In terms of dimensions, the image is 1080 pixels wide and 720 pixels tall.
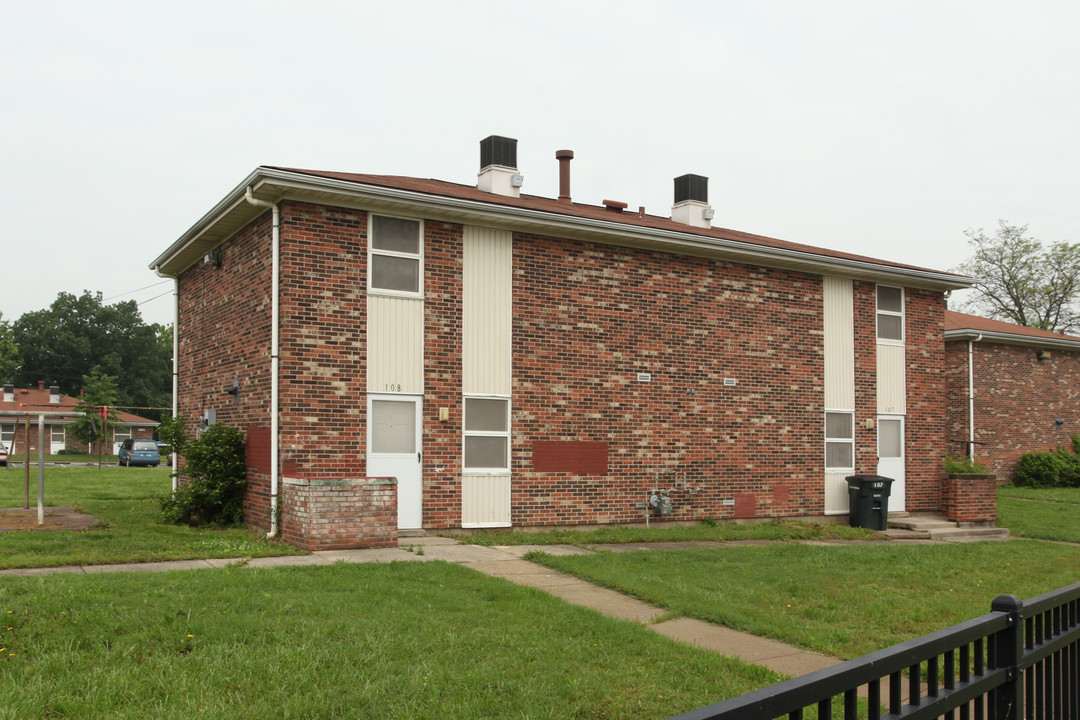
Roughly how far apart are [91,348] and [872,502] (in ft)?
254

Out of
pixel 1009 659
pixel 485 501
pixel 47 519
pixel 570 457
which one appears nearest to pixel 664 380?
pixel 570 457

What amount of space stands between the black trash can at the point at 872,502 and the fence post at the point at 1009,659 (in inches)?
555

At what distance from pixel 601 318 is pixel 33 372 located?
77.2m

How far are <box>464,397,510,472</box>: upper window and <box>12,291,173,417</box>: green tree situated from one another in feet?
230

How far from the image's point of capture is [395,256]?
13.3 metres

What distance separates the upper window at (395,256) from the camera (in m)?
13.2

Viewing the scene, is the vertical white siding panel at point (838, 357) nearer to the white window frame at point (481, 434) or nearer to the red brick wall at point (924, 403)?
the red brick wall at point (924, 403)

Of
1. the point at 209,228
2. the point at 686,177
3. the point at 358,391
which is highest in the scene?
the point at 686,177

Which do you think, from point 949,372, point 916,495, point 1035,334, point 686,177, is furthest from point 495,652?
point 1035,334

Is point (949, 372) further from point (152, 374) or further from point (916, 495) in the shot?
point (152, 374)

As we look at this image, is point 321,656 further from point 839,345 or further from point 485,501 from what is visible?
point 839,345

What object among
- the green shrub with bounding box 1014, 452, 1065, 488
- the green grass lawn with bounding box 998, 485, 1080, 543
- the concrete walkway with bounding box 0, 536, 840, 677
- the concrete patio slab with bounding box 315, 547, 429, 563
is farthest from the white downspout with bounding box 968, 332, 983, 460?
the concrete patio slab with bounding box 315, 547, 429, 563

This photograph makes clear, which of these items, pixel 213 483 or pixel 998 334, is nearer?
pixel 213 483

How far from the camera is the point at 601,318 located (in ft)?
49.2
